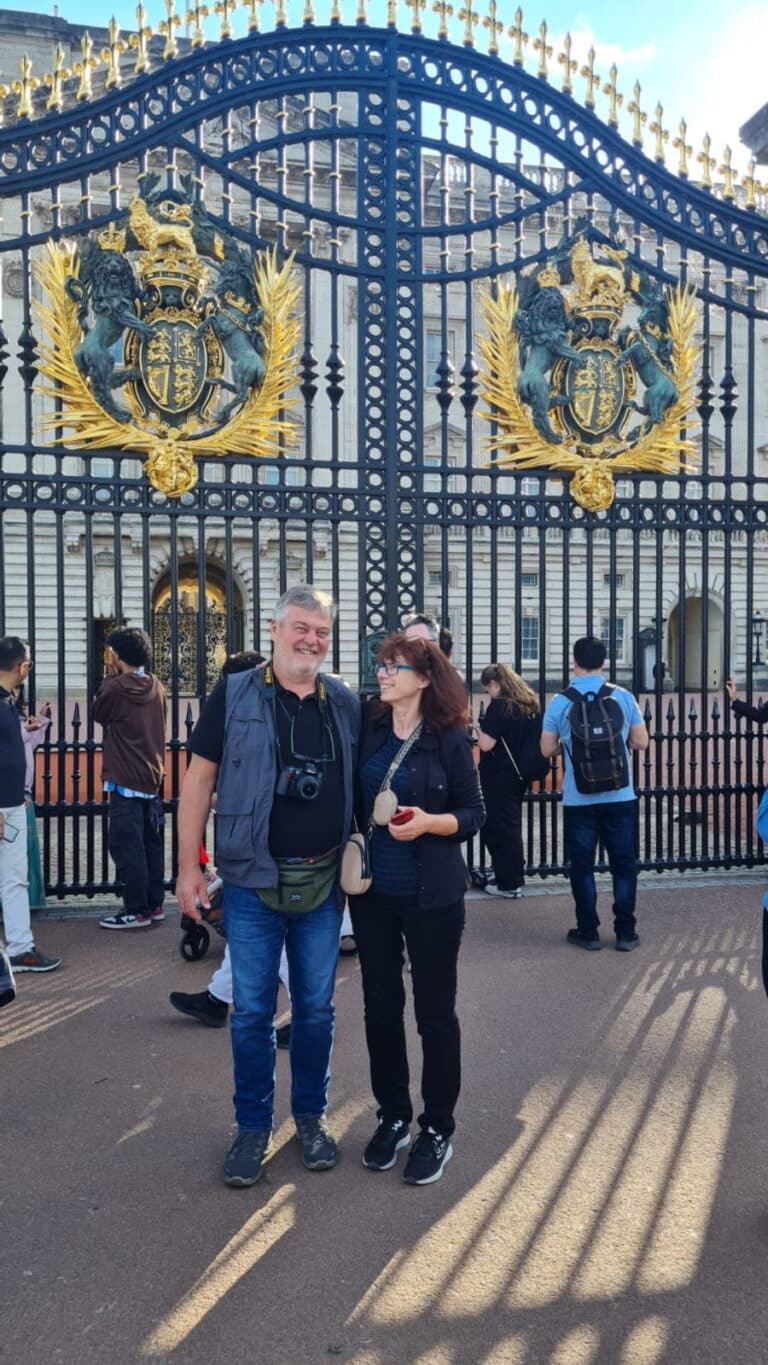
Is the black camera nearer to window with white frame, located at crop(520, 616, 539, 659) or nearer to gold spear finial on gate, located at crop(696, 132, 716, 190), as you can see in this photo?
gold spear finial on gate, located at crop(696, 132, 716, 190)

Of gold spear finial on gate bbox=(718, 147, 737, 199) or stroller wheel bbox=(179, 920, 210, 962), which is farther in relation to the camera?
gold spear finial on gate bbox=(718, 147, 737, 199)

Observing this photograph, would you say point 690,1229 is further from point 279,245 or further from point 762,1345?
point 279,245

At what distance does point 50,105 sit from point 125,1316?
702 cm

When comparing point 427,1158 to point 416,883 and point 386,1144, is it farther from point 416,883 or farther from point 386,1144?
point 416,883

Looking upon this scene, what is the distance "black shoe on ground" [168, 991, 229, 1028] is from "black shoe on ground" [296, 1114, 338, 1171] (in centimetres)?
125

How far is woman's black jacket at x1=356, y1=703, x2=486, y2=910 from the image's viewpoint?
3.78 m

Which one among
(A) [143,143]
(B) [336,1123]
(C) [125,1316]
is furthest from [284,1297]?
(A) [143,143]

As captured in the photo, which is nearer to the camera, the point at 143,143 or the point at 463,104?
the point at 143,143

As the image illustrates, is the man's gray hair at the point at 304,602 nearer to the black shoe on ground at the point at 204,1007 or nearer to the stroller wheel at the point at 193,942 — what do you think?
the black shoe on ground at the point at 204,1007

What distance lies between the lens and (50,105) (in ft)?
23.0

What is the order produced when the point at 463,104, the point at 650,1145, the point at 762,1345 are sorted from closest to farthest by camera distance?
the point at 762,1345 < the point at 650,1145 < the point at 463,104

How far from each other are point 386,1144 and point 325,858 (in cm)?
106

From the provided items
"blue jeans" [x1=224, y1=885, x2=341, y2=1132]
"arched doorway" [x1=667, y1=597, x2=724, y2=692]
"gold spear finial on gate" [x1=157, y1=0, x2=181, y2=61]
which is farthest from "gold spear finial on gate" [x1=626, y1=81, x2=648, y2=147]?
"arched doorway" [x1=667, y1=597, x2=724, y2=692]

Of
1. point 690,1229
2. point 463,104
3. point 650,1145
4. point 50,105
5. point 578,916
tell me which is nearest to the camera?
point 690,1229
